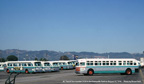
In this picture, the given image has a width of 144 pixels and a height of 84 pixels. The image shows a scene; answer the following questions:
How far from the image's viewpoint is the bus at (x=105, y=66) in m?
37.8

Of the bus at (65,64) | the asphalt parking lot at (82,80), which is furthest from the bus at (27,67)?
the bus at (65,64)

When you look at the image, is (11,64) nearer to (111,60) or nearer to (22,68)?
(22,68)

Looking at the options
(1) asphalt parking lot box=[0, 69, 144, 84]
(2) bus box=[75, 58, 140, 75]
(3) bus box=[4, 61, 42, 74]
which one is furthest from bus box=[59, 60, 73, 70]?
(1) asphalt parking lot box=[0, 69, 144, 84]

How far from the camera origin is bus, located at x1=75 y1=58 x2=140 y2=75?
37844 millimetres

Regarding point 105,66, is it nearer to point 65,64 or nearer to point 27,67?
point 27,67

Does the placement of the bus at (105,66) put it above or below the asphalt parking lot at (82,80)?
above

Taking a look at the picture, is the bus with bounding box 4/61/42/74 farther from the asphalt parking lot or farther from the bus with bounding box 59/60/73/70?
the bus with bounding box 59/60/73/70

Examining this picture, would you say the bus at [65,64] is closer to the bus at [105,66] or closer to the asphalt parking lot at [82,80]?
the bus at [105,66]

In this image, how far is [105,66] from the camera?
38.1m

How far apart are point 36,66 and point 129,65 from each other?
743 inches

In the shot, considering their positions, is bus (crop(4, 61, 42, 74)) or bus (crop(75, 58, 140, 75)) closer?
bus (crop(75, 58, 140, 75))

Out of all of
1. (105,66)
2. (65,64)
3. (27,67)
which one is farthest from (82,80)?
(65,64)

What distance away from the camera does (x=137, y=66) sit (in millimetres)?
38125

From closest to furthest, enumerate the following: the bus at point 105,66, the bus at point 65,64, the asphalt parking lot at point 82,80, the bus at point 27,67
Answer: the asphalt parking lot at point 82,80, the bus at point 105,66, the bus at point 27,67, the bus at point 65,64
